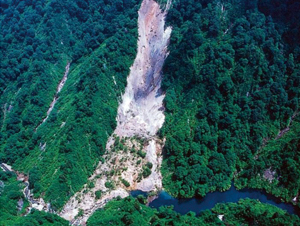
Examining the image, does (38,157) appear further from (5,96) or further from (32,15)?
(32,15)

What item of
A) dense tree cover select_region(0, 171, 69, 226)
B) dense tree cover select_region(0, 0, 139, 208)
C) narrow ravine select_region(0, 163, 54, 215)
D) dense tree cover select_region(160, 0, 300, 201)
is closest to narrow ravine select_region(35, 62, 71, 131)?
dense tree cover select_region(0, 0, 139, 208)

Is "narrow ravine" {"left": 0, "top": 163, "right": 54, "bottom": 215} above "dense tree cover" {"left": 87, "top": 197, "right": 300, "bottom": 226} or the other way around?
the other way around

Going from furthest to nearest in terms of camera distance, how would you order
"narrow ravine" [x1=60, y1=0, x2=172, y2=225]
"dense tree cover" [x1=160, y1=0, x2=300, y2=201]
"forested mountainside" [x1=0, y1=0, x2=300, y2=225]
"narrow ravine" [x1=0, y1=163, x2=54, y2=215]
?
1. "dense tree cover" [x1=160, y1=0, x2=300, y2=201]
2. "narrow ravine" [x1=60, y1=0, x2=172, y2=225]
3. "forested mountainside" [x1=0, y1=0, x2=300, y2=225]
4. "narrow ravine" [x1=0, y1=163, x2=54, y2=215]

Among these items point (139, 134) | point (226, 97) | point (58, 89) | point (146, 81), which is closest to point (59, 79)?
point (58, 89)

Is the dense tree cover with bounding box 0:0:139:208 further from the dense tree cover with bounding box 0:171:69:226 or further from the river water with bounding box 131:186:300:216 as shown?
the river water with bounding box 131:186:300:216

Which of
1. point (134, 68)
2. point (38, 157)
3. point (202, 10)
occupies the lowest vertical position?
point (38, 157)

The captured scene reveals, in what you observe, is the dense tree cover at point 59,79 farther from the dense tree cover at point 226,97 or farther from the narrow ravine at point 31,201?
the dense tree cover at point 226,97

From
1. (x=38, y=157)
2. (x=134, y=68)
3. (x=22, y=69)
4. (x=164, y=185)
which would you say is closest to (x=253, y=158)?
(x=164, y=185)
